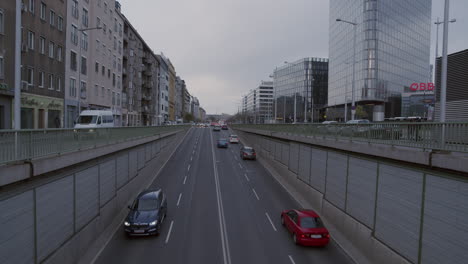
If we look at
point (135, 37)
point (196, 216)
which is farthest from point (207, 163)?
point (135, 37)

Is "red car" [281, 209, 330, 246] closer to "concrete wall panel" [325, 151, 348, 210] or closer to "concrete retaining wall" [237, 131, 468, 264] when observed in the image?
"concrete retaining wall" [237, 131, 468, 264]

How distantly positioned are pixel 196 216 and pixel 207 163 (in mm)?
18332

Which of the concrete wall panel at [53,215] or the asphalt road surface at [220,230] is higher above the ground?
the concrete wall panel at [53,215]

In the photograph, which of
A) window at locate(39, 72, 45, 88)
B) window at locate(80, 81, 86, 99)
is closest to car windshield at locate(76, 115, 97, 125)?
window at locate(39, 72, 45, 88)

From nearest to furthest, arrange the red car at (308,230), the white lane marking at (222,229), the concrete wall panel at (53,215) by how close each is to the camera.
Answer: the concrete wall panel at (53,215)
the white lane marking at (222,229)
the red car at (308,230)

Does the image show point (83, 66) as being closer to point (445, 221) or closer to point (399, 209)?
point (399, 209)

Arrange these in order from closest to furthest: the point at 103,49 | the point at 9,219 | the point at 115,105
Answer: the point at 9,219, the point at 103,49, the point at 115,105

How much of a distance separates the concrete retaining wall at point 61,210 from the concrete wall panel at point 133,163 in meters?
2.29

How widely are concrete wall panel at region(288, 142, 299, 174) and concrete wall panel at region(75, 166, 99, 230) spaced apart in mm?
16554

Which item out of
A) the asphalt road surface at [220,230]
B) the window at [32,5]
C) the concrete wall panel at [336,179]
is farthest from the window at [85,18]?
the concrete wall panel at [336,179]

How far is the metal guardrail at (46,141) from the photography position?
7988 mm

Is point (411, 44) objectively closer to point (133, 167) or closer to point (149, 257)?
point (133, 167)

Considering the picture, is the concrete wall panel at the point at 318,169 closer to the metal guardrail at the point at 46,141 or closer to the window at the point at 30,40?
the metal guardrail at the point at 46,141

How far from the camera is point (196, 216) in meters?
18.6
